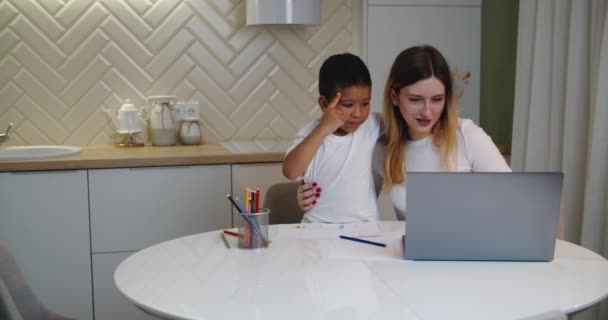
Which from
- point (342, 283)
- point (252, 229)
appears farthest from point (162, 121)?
point (342, 283)

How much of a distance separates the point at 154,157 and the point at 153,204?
20cm

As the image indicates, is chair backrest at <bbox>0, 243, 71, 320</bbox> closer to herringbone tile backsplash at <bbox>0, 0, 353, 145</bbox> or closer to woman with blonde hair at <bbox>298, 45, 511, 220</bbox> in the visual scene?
woman with blonde hair at <bbox>298, 45, 511, 220</bbox>

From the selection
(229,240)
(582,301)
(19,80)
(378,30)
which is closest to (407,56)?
(229,240)

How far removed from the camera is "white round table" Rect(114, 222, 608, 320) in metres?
1.31

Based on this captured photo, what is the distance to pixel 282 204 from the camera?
248cm

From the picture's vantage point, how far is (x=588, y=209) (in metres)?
2.55

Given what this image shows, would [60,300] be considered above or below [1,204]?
below

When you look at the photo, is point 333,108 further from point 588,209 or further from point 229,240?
point 588,209

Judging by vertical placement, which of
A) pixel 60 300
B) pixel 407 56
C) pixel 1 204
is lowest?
pixel 60 300

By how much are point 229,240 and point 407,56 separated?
0.74 m

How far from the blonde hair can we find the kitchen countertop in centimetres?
92

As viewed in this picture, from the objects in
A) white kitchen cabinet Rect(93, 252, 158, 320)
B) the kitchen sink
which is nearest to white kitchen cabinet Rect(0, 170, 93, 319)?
white kitchen cabinet Rect(93, 252, 158, 320)

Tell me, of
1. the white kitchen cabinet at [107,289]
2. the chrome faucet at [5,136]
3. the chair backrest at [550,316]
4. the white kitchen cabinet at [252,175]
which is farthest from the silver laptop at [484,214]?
the chrome faucet at [5,136]

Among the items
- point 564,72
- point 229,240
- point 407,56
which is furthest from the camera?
point 564,72
